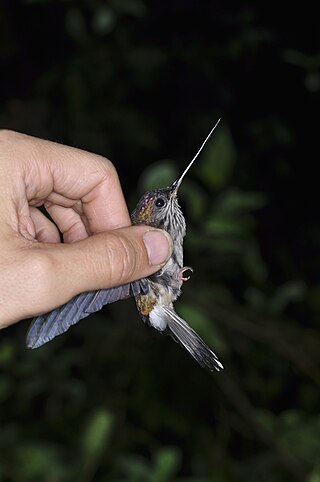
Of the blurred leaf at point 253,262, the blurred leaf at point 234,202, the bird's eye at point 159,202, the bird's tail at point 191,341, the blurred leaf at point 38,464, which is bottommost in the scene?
the blurred leaf at point 38,464

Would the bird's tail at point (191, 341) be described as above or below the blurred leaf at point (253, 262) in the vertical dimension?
above

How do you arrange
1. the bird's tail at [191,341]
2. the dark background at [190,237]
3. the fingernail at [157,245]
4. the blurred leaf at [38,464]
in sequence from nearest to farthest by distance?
the bird's tail at [191,341]
the fingernail at [157,245]
the blurred leaf at [38,464]
the dark background at [190,237]

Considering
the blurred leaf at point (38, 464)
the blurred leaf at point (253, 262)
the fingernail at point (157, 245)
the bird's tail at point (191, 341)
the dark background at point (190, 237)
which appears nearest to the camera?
the bird's tail at point (191, 341)

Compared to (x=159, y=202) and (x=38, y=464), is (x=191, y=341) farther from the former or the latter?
(x=38, y=464)

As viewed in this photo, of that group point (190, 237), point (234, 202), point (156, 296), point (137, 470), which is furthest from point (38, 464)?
point (156, 296)

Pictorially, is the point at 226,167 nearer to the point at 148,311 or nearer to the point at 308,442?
the point at 308,442

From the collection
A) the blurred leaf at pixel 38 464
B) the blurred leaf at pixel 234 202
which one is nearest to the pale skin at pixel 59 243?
the blurred leaf at pixel 234 202

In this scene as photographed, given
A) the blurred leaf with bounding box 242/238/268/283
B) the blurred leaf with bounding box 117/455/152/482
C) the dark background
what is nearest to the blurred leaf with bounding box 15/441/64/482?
the dark background

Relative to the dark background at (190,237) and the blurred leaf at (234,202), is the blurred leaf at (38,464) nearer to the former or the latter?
the dark background at (190,237)
